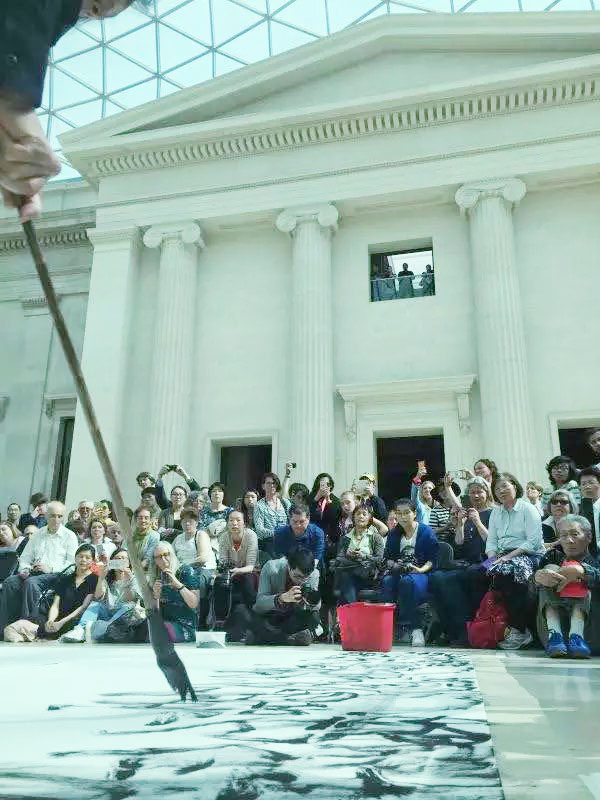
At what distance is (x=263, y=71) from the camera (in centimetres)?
1834

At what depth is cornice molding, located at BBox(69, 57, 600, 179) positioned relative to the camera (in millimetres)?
16156

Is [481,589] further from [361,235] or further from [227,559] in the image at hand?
[361,235]

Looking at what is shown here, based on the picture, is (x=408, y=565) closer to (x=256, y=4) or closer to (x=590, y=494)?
(x=590, y=494)

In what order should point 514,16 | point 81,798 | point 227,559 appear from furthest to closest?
1. point 514,16
2. point 227,559
3. point 81,798

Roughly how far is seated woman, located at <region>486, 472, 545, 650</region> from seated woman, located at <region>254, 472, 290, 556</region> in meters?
3.33

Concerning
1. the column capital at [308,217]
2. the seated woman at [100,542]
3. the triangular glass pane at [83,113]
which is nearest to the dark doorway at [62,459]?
the column capital at [308,217]

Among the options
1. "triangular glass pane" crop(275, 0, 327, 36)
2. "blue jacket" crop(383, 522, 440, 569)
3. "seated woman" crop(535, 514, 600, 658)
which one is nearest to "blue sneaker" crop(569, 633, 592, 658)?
"seated woman" crop(535, 514, 600, 658)

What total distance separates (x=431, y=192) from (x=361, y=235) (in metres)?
2.05

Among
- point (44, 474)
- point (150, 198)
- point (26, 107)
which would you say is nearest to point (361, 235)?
point (150, 198)

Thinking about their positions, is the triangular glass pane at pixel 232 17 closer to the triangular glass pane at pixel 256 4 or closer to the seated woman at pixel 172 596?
the triangular glass pane at pixel 256 4

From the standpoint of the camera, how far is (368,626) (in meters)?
6.43

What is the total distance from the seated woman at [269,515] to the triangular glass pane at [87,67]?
21.3 meters

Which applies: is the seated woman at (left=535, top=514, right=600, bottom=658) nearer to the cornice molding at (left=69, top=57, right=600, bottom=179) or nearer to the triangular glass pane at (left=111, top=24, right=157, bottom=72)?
the cornice molding at (left=69, top=57, right=600, bottom=179)

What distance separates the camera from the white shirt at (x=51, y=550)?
956 cm
